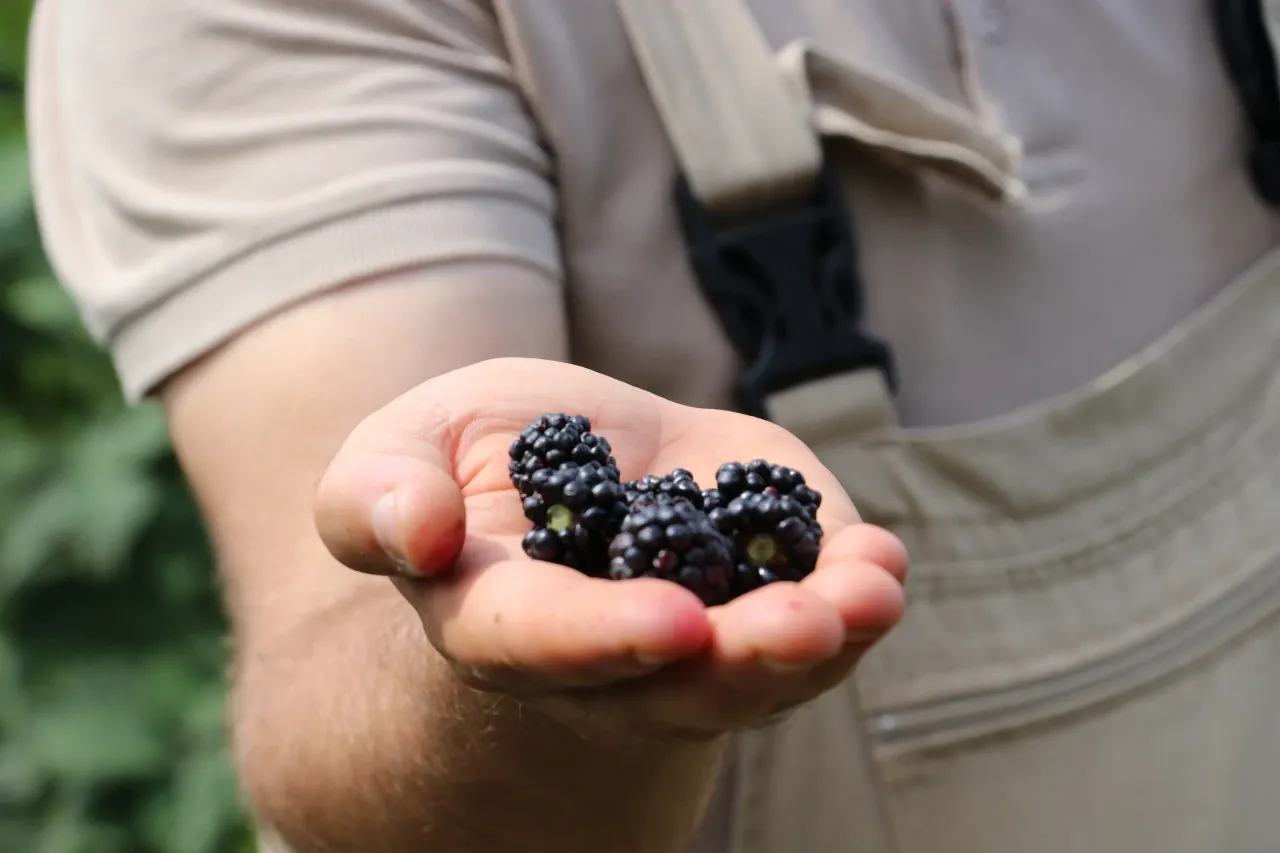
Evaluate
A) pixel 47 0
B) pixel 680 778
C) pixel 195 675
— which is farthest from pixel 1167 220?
pixel 195 675

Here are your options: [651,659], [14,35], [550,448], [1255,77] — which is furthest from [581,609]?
[14,35]

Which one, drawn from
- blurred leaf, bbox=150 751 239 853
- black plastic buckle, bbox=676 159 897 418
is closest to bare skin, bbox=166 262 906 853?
black plastic buckle, bbox=676 159 897 418

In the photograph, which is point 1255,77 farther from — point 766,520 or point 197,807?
point 197,807

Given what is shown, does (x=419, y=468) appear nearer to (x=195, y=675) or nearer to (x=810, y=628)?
(x=810, y=628)

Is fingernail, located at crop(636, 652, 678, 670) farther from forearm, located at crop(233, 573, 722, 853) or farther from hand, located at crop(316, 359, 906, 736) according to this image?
forearm, located at crop(233, 573, 722, 853)

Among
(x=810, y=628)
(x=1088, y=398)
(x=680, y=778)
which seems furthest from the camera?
(x=1088, y=398)

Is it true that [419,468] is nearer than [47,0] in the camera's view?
Yes
